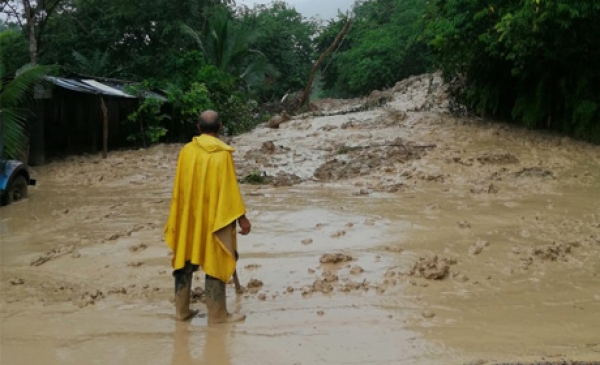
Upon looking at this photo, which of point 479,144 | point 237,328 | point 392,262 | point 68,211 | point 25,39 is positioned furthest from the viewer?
point 25,39

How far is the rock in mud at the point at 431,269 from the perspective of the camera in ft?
17.2

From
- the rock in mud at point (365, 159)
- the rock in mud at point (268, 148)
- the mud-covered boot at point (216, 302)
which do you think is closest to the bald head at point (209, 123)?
the mud-covered boot at point (216, 302)

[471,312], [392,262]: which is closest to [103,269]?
[392,262]

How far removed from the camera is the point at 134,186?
11.2m

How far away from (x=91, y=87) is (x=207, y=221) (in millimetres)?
11807

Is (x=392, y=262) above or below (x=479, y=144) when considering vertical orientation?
below

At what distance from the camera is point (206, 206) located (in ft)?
14.4

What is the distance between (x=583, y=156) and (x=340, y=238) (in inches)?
271

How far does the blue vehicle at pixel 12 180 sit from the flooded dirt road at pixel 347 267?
344 millimetres

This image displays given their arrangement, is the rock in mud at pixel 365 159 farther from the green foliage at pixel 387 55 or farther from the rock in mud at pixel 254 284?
the green foliage at pixel 387 55

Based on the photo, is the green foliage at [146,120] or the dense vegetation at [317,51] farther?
the green foliage at [146,120]

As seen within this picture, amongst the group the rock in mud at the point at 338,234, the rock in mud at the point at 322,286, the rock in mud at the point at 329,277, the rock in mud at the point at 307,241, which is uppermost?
the rock in mud at the point at 338,234

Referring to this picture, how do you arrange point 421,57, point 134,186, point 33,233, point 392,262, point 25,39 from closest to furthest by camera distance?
point 392,262 < point 33,233 < point 134,186 < point 25,39 < point 421,57

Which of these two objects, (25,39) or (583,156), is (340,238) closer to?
(583,156)
